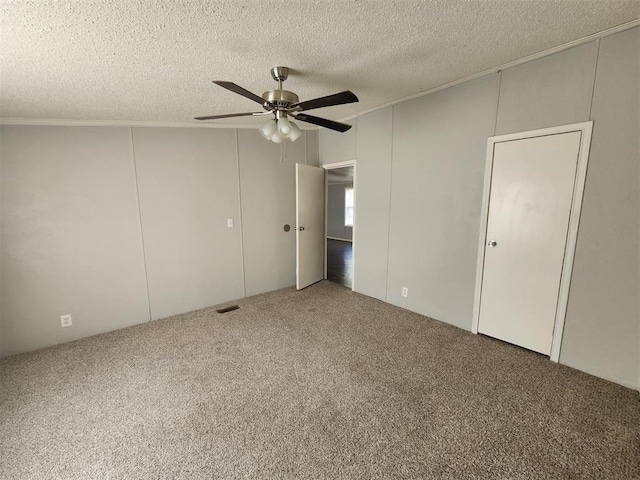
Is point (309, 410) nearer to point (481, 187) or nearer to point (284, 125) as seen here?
point (284, 125)

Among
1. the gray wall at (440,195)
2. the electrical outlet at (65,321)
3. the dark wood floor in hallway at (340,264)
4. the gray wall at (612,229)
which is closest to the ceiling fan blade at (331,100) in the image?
the gray wall at (440,195)

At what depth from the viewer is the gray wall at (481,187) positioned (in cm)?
186

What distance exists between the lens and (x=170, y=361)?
2.32m

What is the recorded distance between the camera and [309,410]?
1.76 metres

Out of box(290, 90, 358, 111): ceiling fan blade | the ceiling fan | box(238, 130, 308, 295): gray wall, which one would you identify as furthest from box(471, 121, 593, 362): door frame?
box(238, 130, 308, 295): gray wall

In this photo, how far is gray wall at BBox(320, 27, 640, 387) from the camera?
1.86 metres

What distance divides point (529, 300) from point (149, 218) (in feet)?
12.9

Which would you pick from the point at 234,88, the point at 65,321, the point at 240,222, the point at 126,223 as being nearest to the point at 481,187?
the point at 234,88

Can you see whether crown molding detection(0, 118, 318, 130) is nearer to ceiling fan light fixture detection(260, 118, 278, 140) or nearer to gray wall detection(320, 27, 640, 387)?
ceiling fan light fixture detection(260, 118, 278, 140)

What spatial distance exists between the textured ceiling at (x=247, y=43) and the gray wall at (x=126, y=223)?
49 cm

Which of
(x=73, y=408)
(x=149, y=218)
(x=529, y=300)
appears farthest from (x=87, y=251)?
(x=529, y=300)

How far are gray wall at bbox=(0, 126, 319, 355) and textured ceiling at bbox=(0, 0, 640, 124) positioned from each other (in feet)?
1.61

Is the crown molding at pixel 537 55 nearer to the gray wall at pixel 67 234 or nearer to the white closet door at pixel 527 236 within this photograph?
the white closet door at pixel 527 236

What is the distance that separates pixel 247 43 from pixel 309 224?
8.48ft
